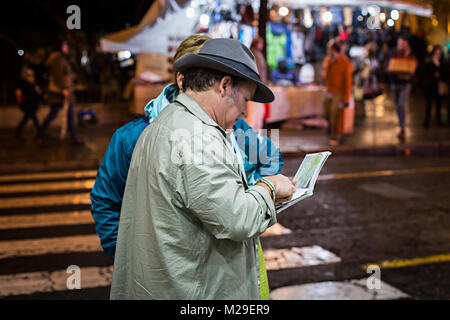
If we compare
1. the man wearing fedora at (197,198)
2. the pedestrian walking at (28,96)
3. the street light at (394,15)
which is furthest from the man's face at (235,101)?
the street light at (394,15)

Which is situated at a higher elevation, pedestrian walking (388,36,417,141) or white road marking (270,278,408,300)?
pedestrian walking (388,36,417,141)

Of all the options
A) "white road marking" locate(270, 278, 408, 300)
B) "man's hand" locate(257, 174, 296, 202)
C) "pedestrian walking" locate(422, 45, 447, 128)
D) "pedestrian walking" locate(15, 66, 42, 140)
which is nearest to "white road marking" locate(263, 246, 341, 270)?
"white road marking" locate(270, 278, 408, 300)

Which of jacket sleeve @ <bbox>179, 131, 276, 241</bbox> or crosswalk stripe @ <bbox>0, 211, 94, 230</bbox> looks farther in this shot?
crosswalk stripe @ <bbox>0, 211, 94, 230</bbox>

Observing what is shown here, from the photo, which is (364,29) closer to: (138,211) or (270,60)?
(270,60)

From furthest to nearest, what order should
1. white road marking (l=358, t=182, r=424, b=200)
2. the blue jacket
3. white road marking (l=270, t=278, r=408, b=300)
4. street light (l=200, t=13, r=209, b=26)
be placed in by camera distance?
1. street light (l=200, t=13, r=209, b=26)
2. white road marking (l=358, t=182, r=424, b=200)
3. white road marking (l=270, t=278, r=408, b=300)
4. the blue jacket

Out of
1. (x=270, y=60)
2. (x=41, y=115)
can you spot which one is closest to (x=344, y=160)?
(x=270, y=60)

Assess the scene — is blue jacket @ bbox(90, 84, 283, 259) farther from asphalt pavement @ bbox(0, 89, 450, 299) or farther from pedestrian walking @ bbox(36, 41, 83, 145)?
pedestrian walking @ bbox(36, 41, 83, 145)

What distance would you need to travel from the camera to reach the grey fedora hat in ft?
6.59

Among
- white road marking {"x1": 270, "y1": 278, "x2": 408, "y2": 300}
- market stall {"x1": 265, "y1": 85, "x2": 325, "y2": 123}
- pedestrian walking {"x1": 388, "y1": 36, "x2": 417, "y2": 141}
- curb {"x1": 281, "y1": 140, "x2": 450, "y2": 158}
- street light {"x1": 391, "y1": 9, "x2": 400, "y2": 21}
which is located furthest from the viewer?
street light {"x1": 391, "y1": 9, "x2": 400, "y2": 21}

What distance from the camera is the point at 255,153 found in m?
2.72

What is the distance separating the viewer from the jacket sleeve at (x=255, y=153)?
2.70m

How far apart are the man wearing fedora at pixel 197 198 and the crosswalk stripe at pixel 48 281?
104 inches

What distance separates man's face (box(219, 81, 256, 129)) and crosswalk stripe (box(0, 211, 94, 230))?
4.69 metres
